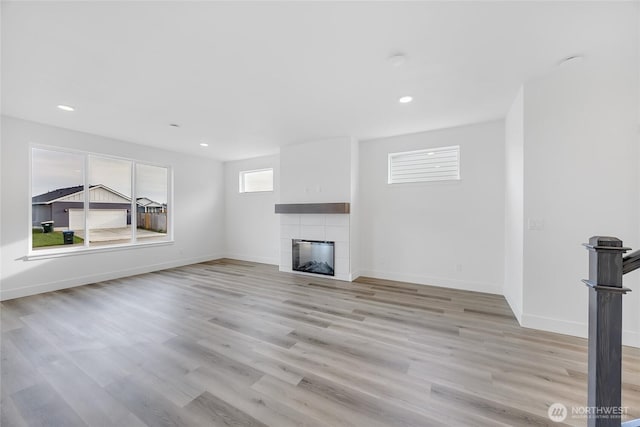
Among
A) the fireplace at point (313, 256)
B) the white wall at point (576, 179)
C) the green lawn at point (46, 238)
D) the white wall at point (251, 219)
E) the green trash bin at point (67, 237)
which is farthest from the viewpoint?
the white wall at point (251, 219)

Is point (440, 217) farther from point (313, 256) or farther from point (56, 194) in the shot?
point (56, 194)

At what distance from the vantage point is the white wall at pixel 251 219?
5.98 metres

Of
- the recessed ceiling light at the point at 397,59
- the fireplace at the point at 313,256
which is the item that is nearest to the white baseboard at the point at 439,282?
the fireplace at the point at 313,256

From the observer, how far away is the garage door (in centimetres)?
434

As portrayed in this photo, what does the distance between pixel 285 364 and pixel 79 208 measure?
4.79m

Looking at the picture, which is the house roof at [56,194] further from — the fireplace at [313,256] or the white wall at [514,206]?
the white wall at [514,206]

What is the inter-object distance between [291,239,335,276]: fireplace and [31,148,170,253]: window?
121 inches

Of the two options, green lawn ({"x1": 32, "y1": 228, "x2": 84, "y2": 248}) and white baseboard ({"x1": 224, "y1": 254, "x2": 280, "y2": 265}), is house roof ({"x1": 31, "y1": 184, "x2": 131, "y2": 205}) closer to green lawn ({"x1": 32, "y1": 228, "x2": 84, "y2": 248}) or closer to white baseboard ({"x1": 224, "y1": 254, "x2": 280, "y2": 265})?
green lawn ({"x1": 32, "y1": 228, "x2": 84, "y2": 248})

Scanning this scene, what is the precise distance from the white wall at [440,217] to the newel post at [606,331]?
3.14 m

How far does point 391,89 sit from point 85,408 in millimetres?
3680

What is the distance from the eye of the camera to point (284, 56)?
216 centimetres

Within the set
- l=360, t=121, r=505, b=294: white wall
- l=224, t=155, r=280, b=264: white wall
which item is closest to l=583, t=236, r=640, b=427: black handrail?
l=360, t=121, r=505, b=294: white wall

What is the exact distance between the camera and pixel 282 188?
17.0 feet

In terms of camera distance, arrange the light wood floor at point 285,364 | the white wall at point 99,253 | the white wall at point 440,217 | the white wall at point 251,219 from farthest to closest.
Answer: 1. the white wall at point 251,219
2. the white wall at point 440,217
3. the white wall at point 99,253
4. the light wood floor at point 285,364
